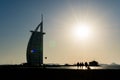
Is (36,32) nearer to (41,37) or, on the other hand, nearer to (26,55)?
(41,37)

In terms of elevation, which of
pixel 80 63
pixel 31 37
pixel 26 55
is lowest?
pixel 80 63

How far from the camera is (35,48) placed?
144 m

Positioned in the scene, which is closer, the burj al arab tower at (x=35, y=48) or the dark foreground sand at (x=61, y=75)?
the dark foreground sand at (x=61, y=75)

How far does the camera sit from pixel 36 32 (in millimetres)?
143750

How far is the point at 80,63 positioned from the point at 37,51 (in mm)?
81836

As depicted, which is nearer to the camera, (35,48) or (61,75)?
(61,75)

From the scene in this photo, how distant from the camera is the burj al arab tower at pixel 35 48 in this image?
468 ft

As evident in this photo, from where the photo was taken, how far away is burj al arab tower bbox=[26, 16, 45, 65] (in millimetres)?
142625

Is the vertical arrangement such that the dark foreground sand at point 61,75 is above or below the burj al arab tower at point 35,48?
below

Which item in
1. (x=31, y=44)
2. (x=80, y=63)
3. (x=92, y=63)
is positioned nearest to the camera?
(x=80, y=63)

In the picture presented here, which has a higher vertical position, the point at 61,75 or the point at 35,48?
the point at 35,48

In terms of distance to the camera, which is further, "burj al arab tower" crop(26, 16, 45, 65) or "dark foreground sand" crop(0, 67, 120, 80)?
"burj al arab tower" crop(26, 16, 45, 65)

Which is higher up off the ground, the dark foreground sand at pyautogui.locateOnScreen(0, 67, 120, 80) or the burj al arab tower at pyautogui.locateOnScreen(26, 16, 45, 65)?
the burj al arab tower at pyautogui.locateOnScreen(26, 16, 45, 65)

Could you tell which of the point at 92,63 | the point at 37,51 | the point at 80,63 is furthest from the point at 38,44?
the point at 80,63
